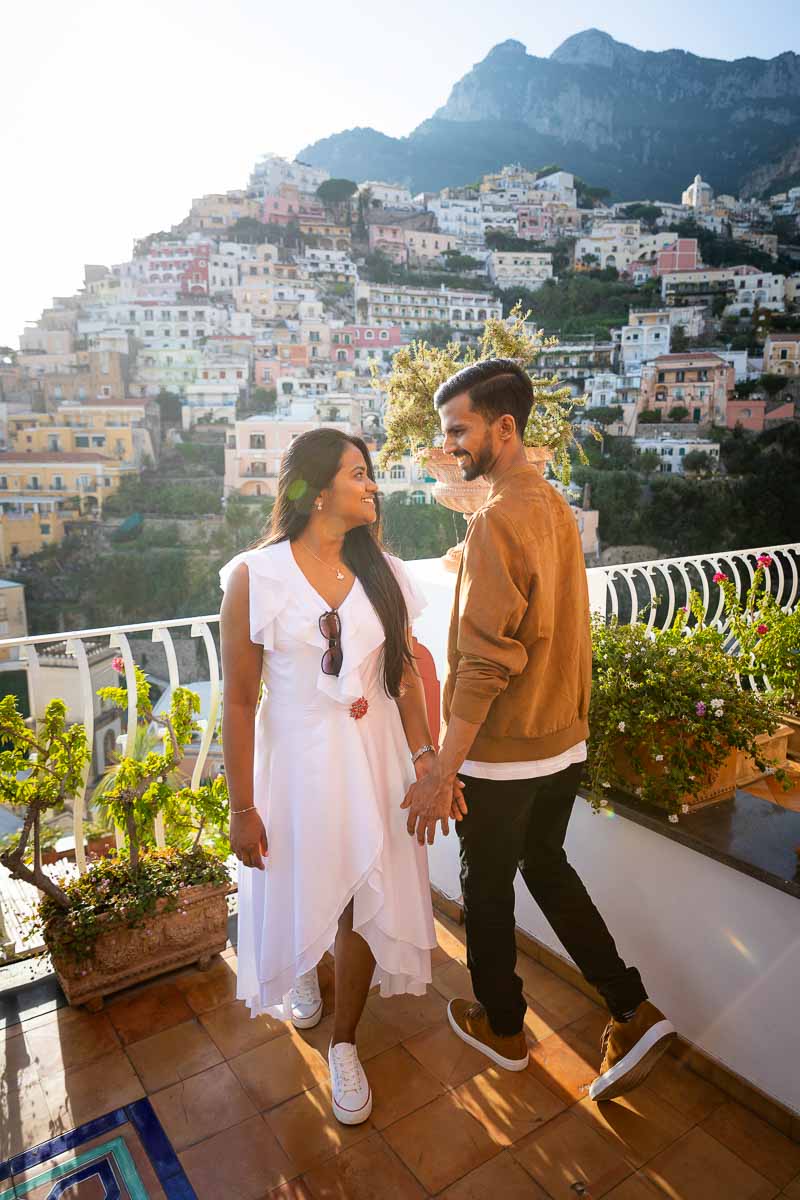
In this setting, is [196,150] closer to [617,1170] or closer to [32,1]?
[32,1]

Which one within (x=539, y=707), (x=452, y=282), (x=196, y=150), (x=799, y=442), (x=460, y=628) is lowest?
(x=799, y=442)

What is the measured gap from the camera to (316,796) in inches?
57.8

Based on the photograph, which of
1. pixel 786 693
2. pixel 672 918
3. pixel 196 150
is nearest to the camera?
pixel 672 918

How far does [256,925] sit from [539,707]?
76 cm

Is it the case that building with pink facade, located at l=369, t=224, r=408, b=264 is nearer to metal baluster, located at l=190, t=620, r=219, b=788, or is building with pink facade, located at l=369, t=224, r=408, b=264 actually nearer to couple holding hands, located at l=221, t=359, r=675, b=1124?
metal baluster, located at l=190, t=620, r=219, b=788

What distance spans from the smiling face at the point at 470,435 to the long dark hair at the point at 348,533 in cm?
20

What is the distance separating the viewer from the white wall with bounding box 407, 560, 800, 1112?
151 cm

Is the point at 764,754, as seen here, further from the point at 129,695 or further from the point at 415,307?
the point at 415,307

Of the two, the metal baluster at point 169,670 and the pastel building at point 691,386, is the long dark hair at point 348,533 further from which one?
the pastel building at point 691,386

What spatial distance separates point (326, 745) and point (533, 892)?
1.89 feet

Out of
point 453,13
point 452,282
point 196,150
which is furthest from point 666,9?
point 196,150

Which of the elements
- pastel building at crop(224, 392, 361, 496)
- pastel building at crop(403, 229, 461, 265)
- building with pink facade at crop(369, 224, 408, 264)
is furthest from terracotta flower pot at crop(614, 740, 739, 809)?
pastel building at crop(403, 229, 461, 265)

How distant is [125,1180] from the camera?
141 cm

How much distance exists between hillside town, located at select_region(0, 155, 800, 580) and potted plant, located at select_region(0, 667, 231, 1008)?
37539mm
